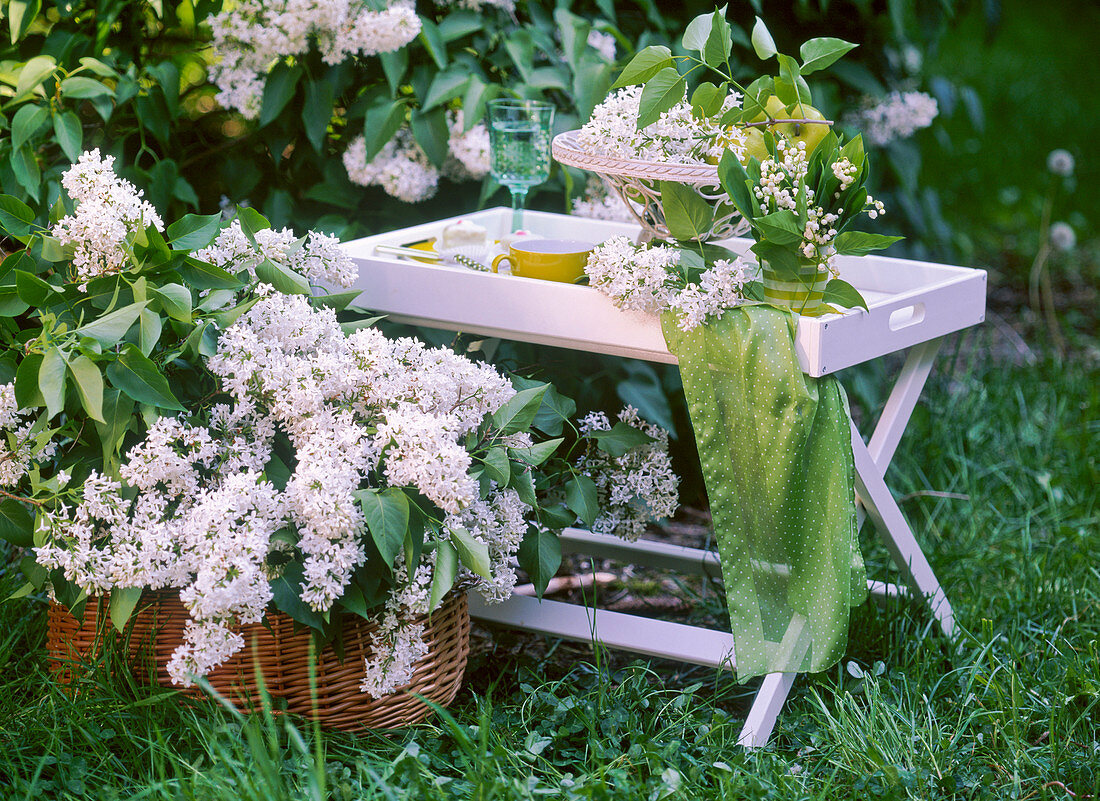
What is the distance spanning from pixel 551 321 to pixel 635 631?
23.8 inches

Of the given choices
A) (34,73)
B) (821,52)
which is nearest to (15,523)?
(34,73)

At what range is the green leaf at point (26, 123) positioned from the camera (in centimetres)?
228

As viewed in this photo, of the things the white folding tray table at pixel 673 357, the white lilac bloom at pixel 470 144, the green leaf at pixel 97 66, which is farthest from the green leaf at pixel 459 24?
the green leaf at pixel 97 66

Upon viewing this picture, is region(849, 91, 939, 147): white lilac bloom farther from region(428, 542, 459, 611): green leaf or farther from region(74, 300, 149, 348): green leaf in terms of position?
region(74, 300, 149, 348): green leaf

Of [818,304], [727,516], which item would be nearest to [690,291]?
[818,304]

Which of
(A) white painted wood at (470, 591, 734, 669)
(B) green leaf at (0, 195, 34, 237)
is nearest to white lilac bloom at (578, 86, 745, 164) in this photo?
(A) white painted wood at (470, 591, 734, 669)

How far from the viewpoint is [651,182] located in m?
1.97

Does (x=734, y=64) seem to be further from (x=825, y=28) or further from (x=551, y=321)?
(x=551, y=321)

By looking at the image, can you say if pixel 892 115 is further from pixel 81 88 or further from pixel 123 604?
pixel 123 604

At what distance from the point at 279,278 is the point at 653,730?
0.98 m

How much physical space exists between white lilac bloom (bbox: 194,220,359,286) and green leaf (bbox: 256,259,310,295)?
0.02 meters

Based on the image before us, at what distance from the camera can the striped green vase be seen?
185 centimetres

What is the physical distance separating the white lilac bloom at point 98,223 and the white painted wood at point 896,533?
4.00 feet

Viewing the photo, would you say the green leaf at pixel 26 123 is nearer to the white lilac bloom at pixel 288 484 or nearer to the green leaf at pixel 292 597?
the white lilac bloom at pixel 288 484
